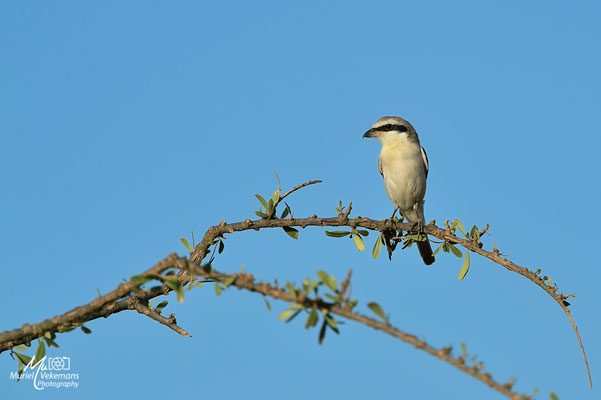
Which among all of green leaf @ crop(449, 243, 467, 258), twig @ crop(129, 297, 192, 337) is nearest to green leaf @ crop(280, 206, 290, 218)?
twig @ crop(129, 297, 192, 337)

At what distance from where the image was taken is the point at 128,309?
13.1 ft

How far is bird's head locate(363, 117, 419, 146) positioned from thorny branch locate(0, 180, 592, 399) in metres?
3.97

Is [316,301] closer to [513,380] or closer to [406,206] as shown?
[513,380]

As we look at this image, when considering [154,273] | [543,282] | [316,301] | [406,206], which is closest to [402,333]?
[316,301]

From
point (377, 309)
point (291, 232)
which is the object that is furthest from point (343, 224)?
point (377, 309)

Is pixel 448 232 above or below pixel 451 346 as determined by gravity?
above

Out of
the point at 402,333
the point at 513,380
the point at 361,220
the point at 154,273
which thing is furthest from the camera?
the point at 361,220

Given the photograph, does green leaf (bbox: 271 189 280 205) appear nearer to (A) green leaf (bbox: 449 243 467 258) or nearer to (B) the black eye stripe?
(A) green leaf (bbox: 449 243 467 258)

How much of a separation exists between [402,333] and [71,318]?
160 centimetres

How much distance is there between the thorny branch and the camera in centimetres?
216

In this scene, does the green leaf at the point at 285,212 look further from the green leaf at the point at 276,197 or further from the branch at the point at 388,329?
the branch at the point at 388,329

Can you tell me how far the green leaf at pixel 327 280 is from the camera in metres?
2.27

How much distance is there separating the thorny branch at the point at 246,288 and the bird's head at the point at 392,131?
13.0 ft

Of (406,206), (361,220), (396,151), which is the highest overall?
(396,151)
